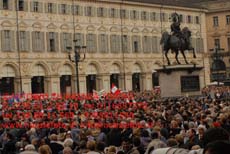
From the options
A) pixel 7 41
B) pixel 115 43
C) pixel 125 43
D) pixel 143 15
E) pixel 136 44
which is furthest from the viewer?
pixel 143 15

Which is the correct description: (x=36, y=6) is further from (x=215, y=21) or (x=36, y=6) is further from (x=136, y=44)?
(x=215, y=21)

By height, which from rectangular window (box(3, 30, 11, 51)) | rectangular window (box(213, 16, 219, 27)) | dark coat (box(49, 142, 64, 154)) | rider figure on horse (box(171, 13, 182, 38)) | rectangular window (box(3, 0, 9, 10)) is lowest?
dark coat (box(49, 142, 64, 154))

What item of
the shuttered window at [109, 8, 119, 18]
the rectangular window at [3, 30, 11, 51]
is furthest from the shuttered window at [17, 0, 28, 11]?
the shuttered window at [109, 8, 119, 18]

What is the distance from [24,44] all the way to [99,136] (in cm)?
4891

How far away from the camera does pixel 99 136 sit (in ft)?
51.9

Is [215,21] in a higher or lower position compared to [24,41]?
higher

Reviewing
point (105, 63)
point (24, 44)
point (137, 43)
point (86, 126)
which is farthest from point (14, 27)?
point (86, 126)

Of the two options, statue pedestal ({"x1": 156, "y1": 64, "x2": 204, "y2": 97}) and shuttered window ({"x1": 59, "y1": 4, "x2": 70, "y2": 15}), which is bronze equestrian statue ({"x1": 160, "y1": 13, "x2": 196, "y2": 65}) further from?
shuttered window ({"x1": 59, "y1": 4, "x2": 70, "y2": 15})

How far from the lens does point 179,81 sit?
125 feet

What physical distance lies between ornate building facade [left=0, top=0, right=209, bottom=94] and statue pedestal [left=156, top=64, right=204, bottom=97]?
2609cm

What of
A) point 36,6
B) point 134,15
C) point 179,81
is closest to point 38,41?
point 36,6

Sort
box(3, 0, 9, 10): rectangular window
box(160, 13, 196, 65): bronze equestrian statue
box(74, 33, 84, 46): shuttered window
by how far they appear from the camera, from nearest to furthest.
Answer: box(160, 13, 196, 65): bronze equestrian statue < box(3, 0, 9, 10): rectangular window < box(74, 33, 84, 46): shuttered window

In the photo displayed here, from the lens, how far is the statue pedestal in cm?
3812

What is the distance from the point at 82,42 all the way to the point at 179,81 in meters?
34.2
